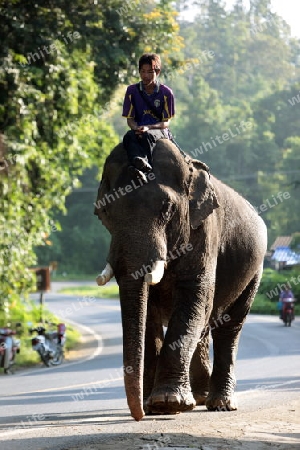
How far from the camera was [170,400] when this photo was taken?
8758 millimetres

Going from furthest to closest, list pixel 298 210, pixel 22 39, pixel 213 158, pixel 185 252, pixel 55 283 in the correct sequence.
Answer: pixel 213 158, pixel 55 283, pixel 298 210, pixel 22 39, pixel 185 252

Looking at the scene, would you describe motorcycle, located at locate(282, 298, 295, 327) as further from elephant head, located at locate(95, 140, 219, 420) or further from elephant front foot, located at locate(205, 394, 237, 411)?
elephant head, located at locate(95, 140, 219, 420)

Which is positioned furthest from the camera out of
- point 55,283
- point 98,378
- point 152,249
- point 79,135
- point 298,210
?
point 55,283

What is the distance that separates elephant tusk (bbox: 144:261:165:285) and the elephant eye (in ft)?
1.37

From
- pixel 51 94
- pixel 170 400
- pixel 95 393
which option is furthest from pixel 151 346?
pixel 51 94

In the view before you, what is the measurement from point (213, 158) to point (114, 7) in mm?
59259

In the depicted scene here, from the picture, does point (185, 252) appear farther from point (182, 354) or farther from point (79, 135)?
point (79, 135)

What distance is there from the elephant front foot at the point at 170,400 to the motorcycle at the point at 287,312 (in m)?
24.1

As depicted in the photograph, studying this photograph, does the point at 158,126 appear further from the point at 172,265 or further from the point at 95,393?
the point at 95,393

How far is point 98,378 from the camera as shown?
16891 mm

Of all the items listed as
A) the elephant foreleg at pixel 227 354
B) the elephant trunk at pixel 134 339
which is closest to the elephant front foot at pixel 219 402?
the elephant foreleg at pixel 227 354

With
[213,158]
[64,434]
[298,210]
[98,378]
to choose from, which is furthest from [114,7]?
[213,158]

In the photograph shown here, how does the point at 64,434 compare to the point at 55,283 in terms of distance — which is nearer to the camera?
the point at 64,434

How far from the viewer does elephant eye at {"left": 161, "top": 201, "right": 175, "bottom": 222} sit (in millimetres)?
8797
